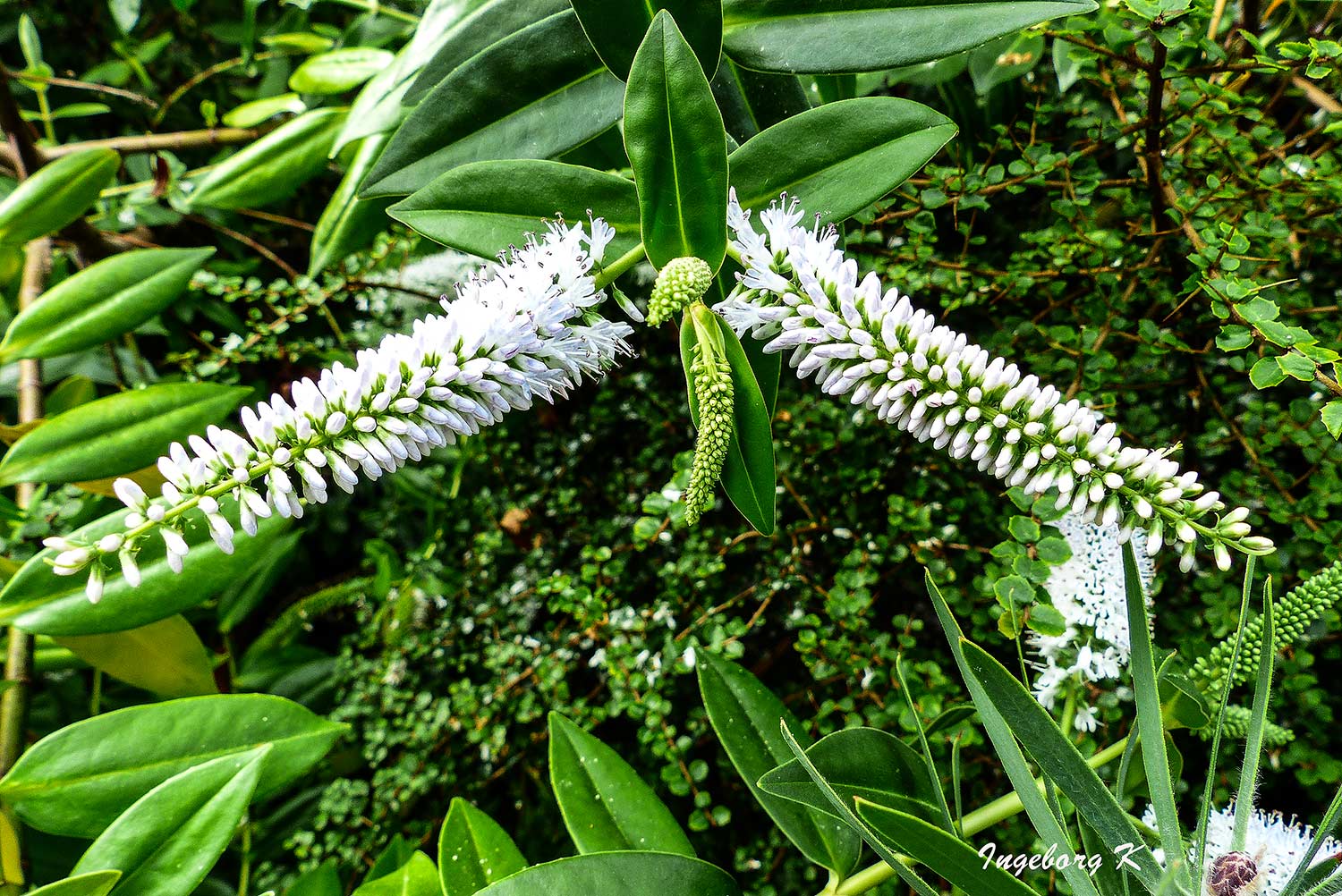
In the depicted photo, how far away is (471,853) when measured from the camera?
747mm

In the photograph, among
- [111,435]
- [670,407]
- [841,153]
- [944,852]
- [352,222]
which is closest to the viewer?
[944,852]

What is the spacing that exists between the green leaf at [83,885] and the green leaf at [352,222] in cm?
69

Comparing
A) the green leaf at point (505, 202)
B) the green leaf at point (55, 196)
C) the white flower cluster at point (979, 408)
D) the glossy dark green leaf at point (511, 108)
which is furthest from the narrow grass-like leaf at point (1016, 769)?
the green leaf at point (55, 196)

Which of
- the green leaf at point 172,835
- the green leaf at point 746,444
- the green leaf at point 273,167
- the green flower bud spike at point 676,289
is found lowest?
the green leaf at point 172,835

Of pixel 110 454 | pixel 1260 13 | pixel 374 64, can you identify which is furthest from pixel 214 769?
pixel 1260 13

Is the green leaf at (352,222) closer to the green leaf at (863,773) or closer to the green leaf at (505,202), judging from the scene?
the green leaf at (505,202)

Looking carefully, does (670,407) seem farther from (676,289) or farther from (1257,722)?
(1257,722)

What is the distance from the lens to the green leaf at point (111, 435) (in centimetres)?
86

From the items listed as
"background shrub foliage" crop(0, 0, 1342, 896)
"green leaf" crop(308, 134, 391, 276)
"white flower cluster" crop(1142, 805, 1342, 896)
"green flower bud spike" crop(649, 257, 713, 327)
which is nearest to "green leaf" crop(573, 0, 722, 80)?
"background shrub foliage" crop(0, 0, 1342, 896)

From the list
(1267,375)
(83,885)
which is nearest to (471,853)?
(83,885)

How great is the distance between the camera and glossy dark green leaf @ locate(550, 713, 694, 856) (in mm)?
726

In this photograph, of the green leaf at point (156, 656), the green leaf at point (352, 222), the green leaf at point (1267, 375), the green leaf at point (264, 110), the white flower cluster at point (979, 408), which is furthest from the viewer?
the green leaf at point (264, 110)

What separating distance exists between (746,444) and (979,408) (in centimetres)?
17

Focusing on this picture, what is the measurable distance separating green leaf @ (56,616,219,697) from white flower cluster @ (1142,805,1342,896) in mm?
973
